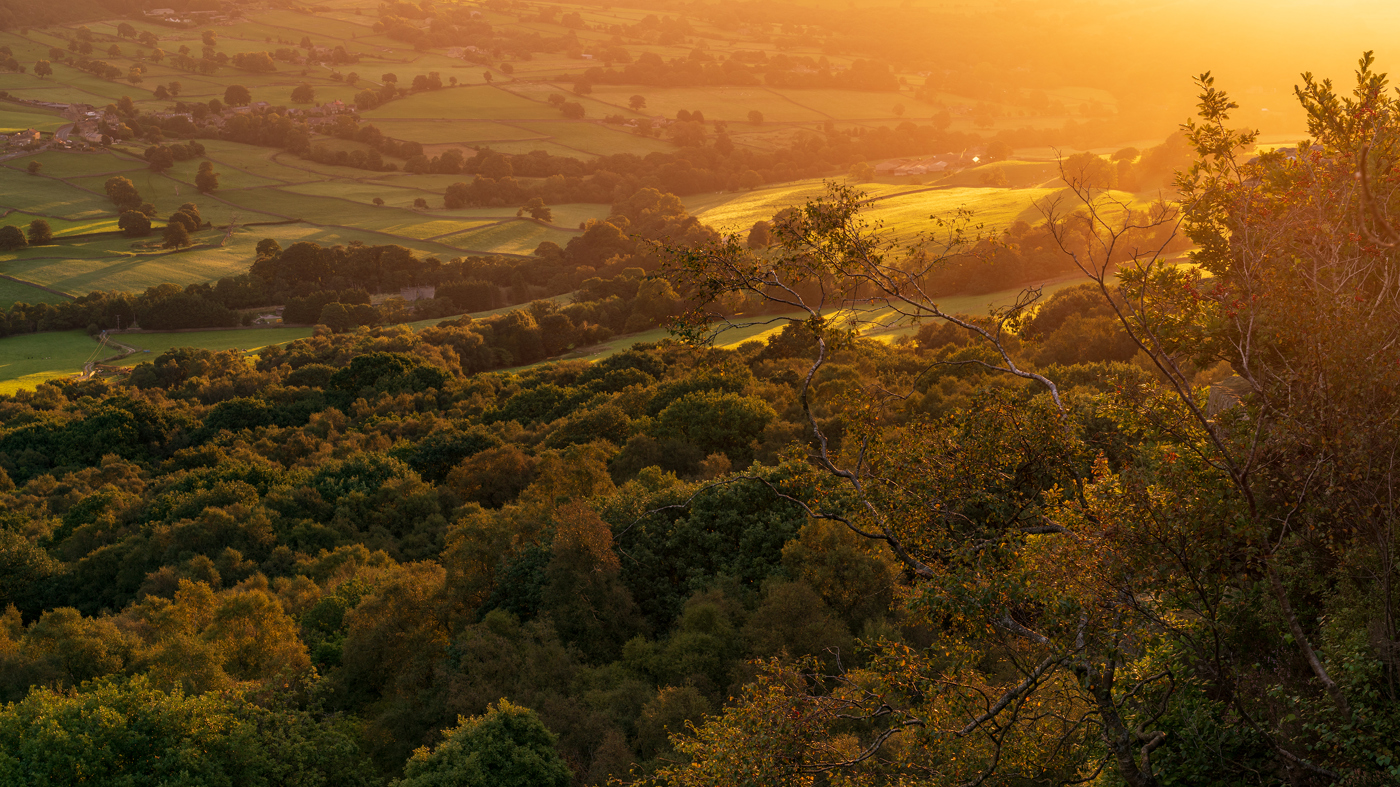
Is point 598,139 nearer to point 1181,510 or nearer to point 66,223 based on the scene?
point 66,223

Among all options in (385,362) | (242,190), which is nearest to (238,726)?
(385,362)

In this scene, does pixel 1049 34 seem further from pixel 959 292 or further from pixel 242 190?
pixel 242 190

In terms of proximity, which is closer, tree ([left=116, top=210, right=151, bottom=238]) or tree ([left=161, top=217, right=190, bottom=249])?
tree ([left=161, top=217, right=190, bottom=249])

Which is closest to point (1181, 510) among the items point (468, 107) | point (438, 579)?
point (438, 579)

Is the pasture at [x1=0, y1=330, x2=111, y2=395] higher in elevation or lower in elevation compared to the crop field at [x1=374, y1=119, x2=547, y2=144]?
lower

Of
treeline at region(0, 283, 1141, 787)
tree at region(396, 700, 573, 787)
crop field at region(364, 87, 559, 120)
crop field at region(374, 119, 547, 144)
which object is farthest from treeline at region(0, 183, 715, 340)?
tree at region(396, 700, 573, 787)

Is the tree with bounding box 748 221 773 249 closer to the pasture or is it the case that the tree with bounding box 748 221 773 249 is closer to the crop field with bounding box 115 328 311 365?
the crop field with bounding box 115 328 311 365
